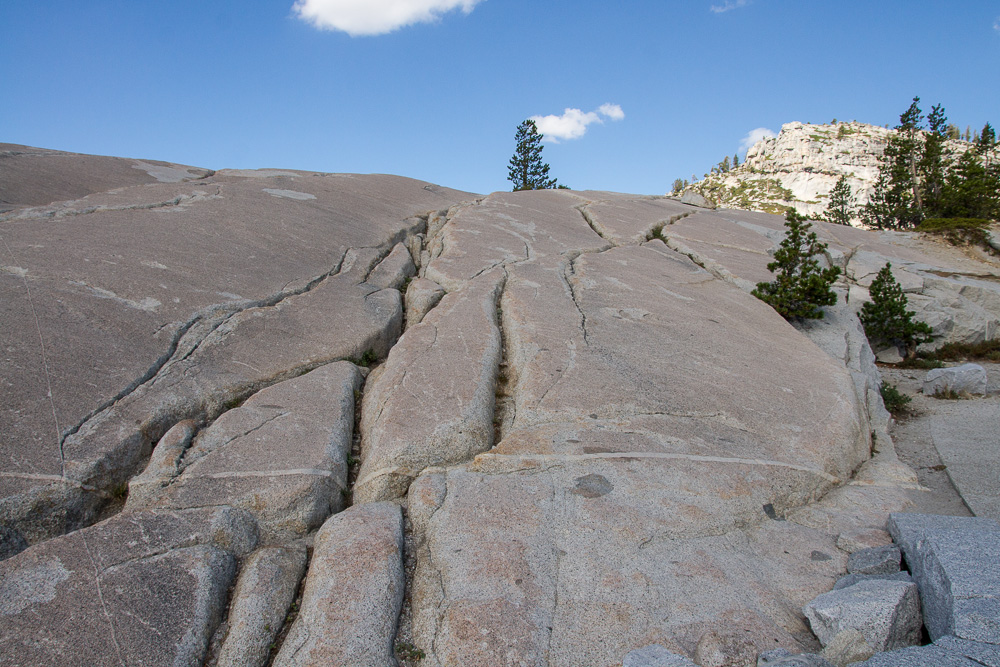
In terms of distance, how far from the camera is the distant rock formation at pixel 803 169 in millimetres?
66000

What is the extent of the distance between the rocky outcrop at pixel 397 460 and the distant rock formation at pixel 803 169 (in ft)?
204

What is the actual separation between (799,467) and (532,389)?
2.38 metres

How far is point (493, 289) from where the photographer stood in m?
7.39

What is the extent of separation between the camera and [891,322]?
10.7 meters

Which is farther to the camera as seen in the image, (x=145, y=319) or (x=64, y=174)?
(x=64, y=174)

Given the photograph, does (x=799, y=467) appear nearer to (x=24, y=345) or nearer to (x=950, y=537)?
(x=950, y=537)

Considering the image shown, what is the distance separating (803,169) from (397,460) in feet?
268

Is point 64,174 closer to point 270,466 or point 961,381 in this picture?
point 270,466

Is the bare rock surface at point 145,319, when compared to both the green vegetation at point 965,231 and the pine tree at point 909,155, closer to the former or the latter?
the green vegetation at point 965,231

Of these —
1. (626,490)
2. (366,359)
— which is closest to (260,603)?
(626,490)

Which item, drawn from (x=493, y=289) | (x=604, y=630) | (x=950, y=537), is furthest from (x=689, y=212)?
(x=604, y=630)

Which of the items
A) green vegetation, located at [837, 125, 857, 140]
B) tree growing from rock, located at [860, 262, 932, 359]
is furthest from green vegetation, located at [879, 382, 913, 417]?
green vegetation, located at [837, 125, 857, 140]

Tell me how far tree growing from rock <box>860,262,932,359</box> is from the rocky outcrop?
3177mm

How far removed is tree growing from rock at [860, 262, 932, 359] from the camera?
10648 millimetres
